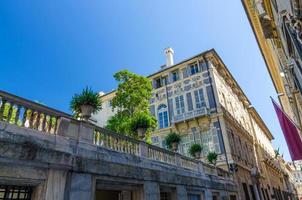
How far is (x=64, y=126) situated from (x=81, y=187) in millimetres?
1822

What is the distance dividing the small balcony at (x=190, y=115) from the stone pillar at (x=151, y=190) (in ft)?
46.9

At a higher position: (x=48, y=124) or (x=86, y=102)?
(x=86, y=102)

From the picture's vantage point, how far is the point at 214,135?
70.0 feet

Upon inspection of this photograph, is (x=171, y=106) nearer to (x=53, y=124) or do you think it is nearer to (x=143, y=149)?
(x=143, y=149)

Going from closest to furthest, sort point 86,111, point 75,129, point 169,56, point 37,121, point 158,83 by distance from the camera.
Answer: point 37,121 < point 75,129 < point 86,111 < point 158,83 < point 169,56

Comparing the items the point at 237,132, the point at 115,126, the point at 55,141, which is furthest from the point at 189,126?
the point at 55,141

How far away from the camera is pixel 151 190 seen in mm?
8422

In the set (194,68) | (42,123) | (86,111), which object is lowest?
(42,123)

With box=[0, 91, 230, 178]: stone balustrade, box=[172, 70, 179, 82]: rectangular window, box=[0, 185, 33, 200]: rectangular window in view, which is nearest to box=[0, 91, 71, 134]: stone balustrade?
box=[0, 91, 230, 178]: stone balustrade

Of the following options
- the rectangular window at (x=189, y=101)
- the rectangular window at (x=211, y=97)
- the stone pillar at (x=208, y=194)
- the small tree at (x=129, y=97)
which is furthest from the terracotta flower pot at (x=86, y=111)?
the rectangular window at (x=189, y=101)

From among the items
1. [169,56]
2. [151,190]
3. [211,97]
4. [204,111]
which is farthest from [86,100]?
[169,56]

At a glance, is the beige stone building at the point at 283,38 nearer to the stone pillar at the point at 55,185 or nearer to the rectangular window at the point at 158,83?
the stone pillar at the point at 55,185

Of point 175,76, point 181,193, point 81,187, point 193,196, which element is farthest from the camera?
point 175,76

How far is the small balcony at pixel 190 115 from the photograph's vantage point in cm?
2197
